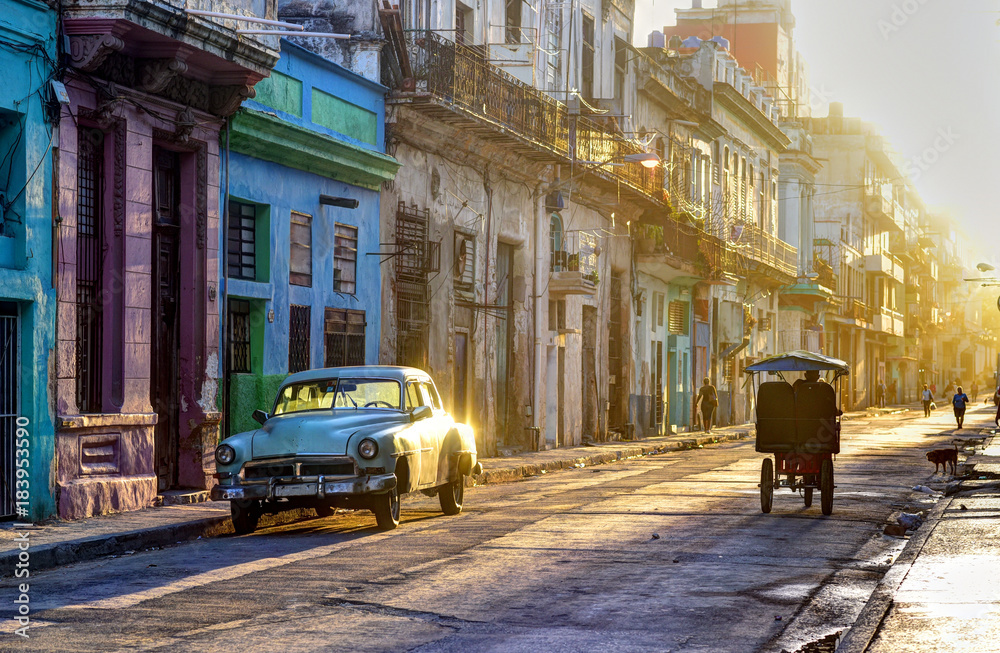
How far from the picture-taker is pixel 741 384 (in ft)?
162

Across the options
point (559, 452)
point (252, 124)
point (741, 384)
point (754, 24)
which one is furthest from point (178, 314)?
point (754, 24)

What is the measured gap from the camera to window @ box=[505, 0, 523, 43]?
91.9 ft

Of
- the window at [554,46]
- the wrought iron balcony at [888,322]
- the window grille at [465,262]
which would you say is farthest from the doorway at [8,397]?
the wrought iron balcony at [888,322]

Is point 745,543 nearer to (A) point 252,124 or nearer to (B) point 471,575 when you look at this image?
(B) point 471,575

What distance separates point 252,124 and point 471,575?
9689 millimetres

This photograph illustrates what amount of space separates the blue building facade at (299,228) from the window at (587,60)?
10.9 meters

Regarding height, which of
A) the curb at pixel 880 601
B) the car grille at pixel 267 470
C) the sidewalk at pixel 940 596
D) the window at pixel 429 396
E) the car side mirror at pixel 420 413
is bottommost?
the curb at pixel 880 601

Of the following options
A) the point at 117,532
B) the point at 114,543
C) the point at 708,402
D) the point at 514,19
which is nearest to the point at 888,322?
the point at 708,402

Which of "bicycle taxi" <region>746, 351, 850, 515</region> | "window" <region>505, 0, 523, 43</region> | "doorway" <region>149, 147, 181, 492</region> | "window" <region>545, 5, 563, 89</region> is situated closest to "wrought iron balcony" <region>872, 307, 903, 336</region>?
"window" <region>545, 5, 563, 89</region>

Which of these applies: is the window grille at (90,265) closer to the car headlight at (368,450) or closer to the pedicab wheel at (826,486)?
the car headlight at (368,450)

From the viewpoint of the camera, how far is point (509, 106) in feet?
83.1

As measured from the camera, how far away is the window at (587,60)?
32.1 m

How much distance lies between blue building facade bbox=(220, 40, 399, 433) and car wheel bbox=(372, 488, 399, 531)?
520cm

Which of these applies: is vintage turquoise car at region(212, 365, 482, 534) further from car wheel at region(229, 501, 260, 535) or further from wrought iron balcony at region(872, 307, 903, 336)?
wrought iron balcony at region(872, 307, 903, 336)
